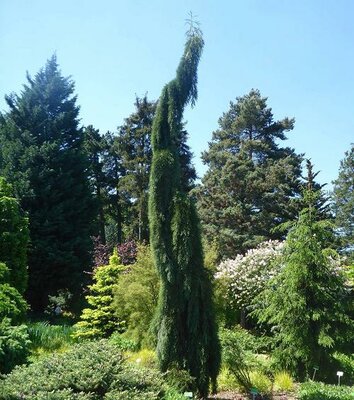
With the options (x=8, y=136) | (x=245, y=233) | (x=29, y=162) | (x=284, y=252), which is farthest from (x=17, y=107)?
(x=284, y=252)

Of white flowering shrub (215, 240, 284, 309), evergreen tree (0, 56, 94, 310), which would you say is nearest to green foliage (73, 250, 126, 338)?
white flowering shrub (215, 240, 284, 309)

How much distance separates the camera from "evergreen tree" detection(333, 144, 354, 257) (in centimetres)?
3028

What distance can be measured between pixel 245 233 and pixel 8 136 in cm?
1376

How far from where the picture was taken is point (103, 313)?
1405cm

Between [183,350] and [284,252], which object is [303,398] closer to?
[183,350]

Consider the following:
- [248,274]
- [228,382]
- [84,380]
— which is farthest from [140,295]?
Result: [84,380]

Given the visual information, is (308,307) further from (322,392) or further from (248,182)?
(248,182)

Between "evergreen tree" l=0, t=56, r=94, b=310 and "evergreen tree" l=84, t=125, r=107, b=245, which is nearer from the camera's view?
"evergreen tree" l=0, t=56, r=94, b=310

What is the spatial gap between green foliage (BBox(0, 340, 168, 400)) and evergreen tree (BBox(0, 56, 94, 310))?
Result: 13.4 meters

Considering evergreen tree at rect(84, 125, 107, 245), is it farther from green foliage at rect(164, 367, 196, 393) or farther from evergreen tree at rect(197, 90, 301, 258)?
green foliage at rect(164, 367, 196, 393)

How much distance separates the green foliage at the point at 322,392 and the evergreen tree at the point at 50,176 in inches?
536

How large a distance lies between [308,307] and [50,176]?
Result: 14.6 meters

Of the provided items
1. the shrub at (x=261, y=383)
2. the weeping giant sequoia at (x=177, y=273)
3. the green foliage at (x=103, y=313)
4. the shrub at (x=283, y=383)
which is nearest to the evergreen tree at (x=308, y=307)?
the shrub at (x=283, y=383)

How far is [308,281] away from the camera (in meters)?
9.95
